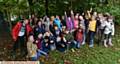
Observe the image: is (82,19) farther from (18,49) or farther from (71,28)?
(18,49)

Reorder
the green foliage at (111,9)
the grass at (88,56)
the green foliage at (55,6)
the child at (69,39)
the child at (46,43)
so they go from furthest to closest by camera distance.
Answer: the green foliage at (111,9) → the green foliage at (55,6) → the child at (69,39) → the grass at (88,56) → the child at (46,43)

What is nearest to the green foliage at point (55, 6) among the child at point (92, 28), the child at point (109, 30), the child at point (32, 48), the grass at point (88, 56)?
the child at point (109, 30)

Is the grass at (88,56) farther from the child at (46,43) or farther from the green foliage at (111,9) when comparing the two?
the green foliage at (111,9)

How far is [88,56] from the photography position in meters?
14.6

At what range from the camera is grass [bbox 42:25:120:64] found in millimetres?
14203

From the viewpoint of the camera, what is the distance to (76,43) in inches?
587

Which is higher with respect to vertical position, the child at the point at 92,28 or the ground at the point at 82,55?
the child at the point at 92,28

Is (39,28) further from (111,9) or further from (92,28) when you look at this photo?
(111,9)

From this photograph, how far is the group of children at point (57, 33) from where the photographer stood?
548 inches

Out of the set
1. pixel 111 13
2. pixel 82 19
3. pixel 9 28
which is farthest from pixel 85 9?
pixel 9 28

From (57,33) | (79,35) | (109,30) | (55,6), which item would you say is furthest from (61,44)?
(55,6)

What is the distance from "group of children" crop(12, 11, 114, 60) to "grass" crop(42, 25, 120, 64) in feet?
0.76

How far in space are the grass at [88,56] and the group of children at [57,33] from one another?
0.23 metres

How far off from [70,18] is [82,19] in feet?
1.56
